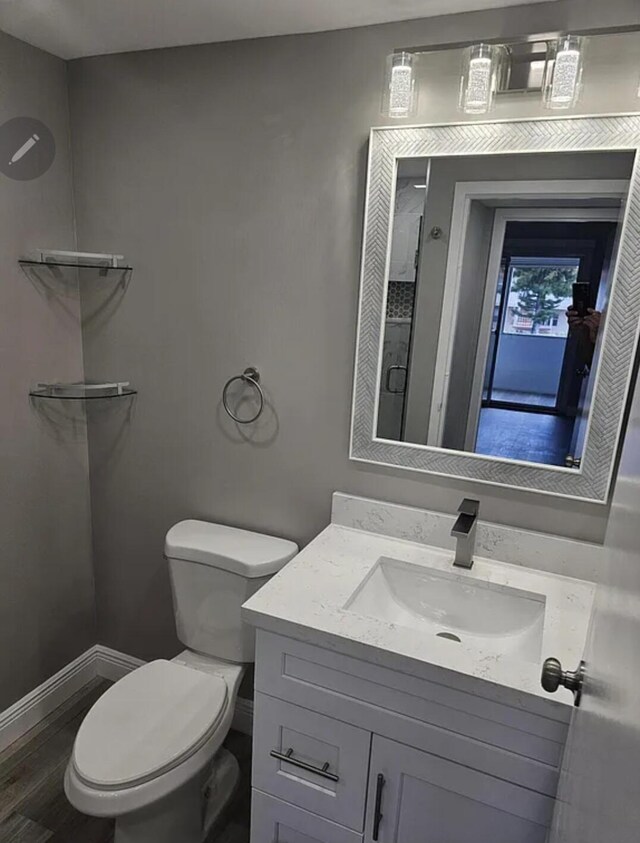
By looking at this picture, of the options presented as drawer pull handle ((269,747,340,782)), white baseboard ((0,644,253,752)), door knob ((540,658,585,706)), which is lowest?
white baseboard ((0,644,253,752))

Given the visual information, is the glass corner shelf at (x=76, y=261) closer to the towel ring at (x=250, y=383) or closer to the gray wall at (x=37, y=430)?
the gray wall at (x=37, y=430)

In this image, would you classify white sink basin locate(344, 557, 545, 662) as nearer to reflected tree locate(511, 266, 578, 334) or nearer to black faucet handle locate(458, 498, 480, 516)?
black faucet handle locate(458, 498, 480, 516)

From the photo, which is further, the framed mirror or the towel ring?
the towel ring

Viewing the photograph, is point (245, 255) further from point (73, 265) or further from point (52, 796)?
point (52, 796)

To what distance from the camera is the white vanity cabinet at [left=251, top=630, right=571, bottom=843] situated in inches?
42.0

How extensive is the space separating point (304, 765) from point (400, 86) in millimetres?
1632

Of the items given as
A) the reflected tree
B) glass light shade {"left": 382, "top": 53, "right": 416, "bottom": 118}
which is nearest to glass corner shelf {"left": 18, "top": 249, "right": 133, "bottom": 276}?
glass light shade {"left": 382, "top": 53, "right": 416, "bottom": 118}

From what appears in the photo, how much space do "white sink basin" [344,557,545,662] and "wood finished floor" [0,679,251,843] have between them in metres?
0.90

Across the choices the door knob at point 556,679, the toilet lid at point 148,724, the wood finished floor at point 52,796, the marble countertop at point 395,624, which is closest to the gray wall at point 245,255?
the marble countertop at point 395,624

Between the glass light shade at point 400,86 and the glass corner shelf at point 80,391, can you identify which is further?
the glass corner shelf at point 80,391

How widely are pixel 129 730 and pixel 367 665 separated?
720 millimetres

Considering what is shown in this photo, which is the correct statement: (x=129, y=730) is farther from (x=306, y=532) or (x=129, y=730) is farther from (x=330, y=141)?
(x=330, y=141)

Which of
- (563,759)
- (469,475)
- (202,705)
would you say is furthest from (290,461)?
(563,759)

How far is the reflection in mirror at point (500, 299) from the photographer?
132cm
